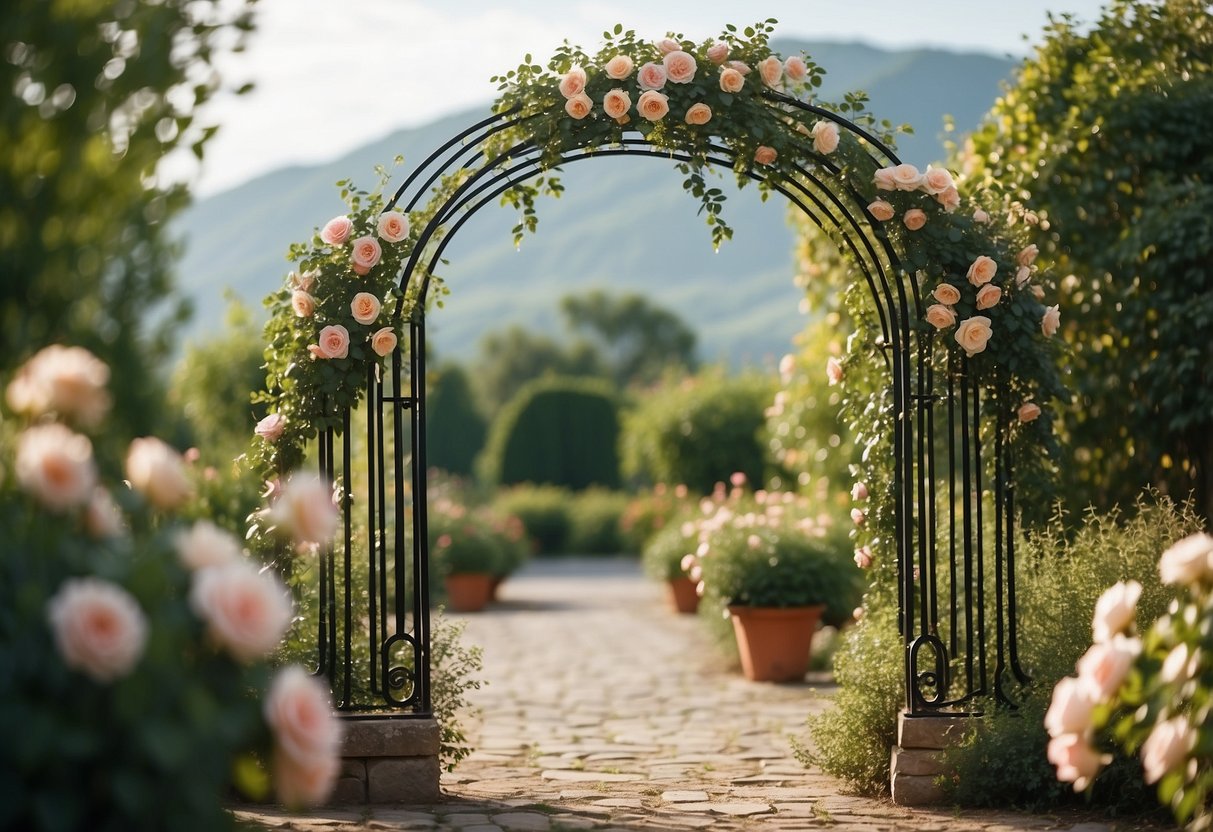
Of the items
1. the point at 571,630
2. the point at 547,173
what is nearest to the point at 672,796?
the point at 547,173

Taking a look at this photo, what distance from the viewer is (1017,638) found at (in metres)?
4.98

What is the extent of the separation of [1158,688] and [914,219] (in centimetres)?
219

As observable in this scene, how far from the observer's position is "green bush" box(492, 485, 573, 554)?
20156 mm

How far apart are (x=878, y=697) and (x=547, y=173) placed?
2.38m

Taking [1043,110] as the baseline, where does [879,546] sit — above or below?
below

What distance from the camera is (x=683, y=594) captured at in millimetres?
11469

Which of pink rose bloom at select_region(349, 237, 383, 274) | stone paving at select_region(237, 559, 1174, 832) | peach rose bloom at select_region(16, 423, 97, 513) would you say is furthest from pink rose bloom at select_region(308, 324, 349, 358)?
peach rose bloom at select_region(16, 423, 97, 513)

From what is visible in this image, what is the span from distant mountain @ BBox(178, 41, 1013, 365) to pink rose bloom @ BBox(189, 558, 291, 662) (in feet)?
461

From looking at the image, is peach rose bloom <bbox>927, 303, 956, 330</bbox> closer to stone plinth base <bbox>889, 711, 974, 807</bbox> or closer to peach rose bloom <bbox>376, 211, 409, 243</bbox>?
stone plinth base <bbox>889, 711, 974, 807</bbox>

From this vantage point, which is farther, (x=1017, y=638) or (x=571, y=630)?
(x=571, y=630)

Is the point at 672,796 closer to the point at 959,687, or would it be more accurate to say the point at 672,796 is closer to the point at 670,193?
the point at 959,687

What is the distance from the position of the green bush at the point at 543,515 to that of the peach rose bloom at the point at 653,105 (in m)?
15.5

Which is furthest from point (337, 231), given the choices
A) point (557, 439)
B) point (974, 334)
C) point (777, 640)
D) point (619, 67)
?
point (557, 439)

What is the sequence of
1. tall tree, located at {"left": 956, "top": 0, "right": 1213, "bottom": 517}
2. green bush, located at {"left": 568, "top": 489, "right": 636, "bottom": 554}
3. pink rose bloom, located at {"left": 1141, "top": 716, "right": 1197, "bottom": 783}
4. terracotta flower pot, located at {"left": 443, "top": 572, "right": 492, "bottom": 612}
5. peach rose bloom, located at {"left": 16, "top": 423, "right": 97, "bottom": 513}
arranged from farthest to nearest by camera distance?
green bush, located at {"left": 568, "top": 489, "right": 636, "bottom": 554} → terracotta flower pot, located at {"left": 443, "top": 572, "right": 492, "bottom": 612} → tall tree, located at {"left": 956, "top": 0, "right": 1213, "bottom": 517} → pink rose bloom, located at {"left": 1141, "top": 716, "right": 1197, "bottom": 783} → peach rose bloom, located at {"left": 16, "top": 423, "right": 97, "bottom": 513}
